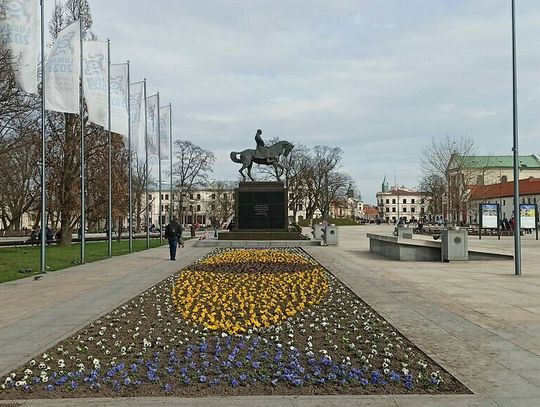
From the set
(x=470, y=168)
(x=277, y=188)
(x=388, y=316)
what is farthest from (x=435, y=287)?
(x=470, y=168)

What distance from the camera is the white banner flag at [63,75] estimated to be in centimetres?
1950

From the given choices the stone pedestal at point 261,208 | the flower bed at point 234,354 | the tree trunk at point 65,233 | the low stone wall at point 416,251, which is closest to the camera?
the flower bed at point 234,354

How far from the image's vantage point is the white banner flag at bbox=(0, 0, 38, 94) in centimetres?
1672

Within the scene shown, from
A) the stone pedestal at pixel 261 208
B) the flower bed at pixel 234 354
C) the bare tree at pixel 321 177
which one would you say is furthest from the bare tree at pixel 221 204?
the flower bed at pixel 234 354

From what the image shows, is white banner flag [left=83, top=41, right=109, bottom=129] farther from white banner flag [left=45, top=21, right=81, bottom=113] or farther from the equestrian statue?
the equestrian statue

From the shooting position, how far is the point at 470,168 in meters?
66.1

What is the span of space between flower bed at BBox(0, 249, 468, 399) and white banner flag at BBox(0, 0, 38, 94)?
8.88m

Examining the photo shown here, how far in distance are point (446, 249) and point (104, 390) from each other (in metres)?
19.5

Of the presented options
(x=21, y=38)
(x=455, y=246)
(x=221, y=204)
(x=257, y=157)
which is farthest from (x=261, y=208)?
(x=221, y=204)

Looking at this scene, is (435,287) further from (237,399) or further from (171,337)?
(237,399)

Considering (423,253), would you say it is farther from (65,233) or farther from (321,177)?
(321,177)

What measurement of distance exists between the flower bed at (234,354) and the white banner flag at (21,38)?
29.1ft

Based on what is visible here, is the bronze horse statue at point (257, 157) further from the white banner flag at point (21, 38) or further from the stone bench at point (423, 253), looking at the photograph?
the white banner flag at point (21, 38)

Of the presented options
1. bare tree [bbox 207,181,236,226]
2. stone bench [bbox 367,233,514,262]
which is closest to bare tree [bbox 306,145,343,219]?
bare tree [bbox 207,181,236,226]
